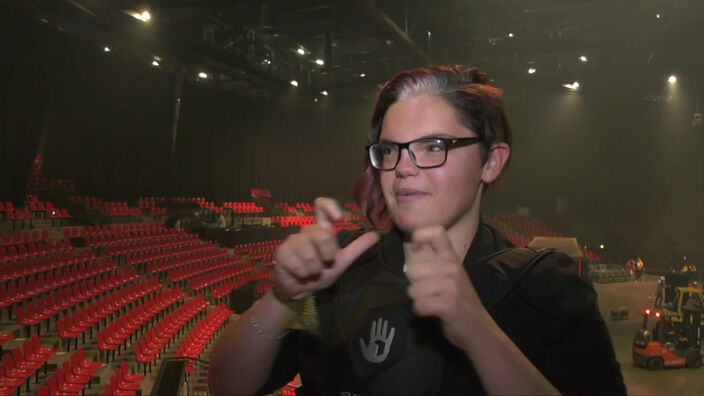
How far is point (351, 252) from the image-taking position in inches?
34.6

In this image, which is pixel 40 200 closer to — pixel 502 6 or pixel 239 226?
pixel 239 226

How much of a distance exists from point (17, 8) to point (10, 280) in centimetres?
483

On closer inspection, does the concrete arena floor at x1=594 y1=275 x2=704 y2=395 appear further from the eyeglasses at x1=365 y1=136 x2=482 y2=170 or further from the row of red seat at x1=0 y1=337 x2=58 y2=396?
the row of red seat at x1=0 y1=337 x2=58 y2=396

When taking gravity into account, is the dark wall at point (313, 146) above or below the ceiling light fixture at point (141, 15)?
below

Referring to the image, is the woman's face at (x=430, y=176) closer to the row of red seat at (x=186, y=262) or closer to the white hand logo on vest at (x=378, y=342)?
the white hand logo on vest at (x=378, y=342)

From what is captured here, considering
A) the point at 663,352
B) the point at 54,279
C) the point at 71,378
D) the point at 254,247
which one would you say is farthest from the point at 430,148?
the point at 254,247

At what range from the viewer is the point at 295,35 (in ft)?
42.6

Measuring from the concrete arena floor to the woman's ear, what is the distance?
5.00 metres

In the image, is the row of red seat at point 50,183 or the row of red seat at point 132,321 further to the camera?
the row of red seat at point 50,183

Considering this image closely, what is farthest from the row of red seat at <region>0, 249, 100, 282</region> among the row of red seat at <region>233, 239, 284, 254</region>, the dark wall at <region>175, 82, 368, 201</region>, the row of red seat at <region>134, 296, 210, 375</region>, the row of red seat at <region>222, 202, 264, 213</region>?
the row of red seat at <region>222, 202, 264, 213</region>

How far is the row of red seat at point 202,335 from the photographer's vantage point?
6652mm

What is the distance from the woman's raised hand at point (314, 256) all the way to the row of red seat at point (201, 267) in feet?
30.2

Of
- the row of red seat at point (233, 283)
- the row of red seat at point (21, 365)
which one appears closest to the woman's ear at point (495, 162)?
the row of red seat at point (21, 365)

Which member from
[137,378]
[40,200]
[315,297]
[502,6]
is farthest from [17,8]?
[315,297]
